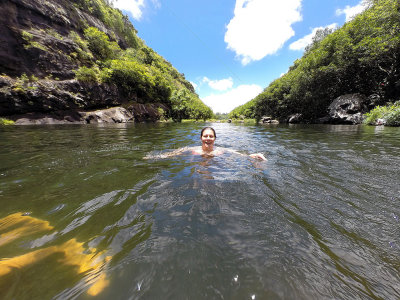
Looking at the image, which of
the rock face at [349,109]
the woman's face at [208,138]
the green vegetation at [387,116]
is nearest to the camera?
the woman's face at [208,138]

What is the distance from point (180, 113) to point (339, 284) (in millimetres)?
37626

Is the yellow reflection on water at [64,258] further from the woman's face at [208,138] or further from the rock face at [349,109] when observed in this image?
the rock face at [349,109]

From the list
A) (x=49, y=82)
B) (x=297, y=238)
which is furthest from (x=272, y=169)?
(x=49, y=82)

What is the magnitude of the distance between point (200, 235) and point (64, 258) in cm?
108

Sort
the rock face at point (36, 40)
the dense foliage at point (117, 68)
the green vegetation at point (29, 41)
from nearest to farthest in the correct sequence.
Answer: the rock face at point (36, 40) < the green vegetation at point (29, 41) < the dense foliage at point (117, 68)

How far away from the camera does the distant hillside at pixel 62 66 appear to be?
1647cm

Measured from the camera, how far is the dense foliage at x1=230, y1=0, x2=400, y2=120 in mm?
16516

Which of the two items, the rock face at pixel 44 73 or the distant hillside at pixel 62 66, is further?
the distant hillside at pixel 62 66

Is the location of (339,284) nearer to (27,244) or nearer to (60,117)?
(27,244)

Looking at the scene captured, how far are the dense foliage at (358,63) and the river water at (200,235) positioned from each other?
23.4 m

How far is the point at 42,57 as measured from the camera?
18328mm

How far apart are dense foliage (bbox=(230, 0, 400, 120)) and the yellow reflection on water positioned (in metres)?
25.5

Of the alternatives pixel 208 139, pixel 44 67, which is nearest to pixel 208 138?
pixel 208 139

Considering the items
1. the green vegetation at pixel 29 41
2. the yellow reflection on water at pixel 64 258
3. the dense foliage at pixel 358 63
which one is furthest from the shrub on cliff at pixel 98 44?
the yellow reflection on water at pixel 64 258
